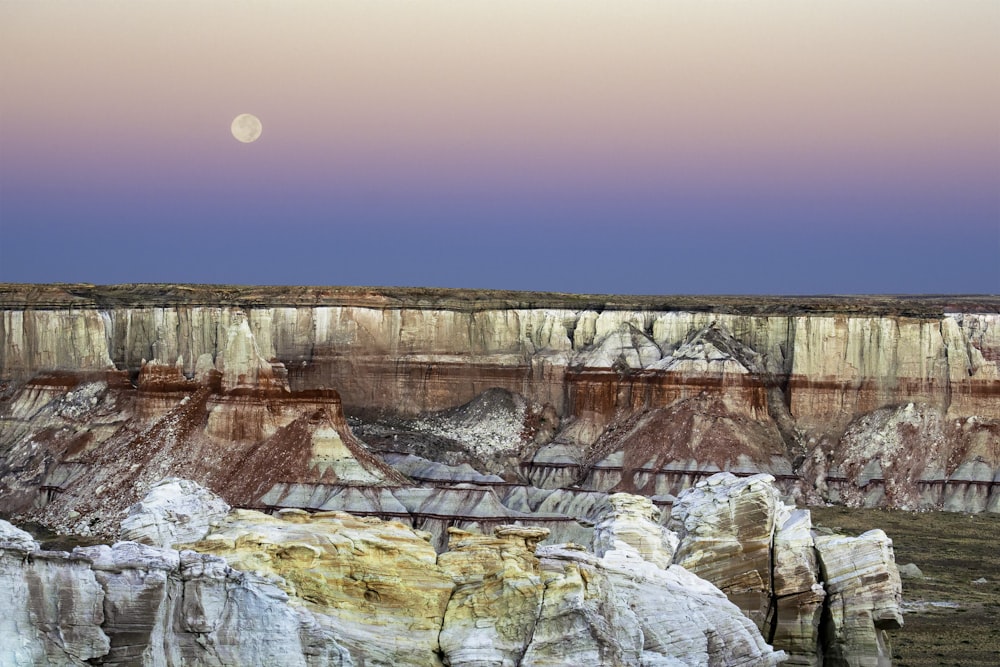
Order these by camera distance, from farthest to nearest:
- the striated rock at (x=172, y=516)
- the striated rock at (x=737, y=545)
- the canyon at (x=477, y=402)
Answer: the canyon at (x=477, y=402), the striated rock at (x=737, y=545), the striated rock at (x=172, y=516)

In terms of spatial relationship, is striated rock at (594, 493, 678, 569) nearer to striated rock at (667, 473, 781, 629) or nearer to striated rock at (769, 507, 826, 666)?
striated rock at (667, 473, 781, 629)

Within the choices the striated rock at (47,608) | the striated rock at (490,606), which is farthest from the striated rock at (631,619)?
the striated rock at (47,608)

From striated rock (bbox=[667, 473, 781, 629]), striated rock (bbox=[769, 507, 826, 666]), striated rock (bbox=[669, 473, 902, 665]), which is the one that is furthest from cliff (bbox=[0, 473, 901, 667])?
striated rock (bbox=[769, 507, 826, 666])

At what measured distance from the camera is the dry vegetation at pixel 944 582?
39969mm

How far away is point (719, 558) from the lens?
93.6 feet

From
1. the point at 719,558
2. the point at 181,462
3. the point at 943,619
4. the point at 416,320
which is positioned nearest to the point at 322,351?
the point at 416,320

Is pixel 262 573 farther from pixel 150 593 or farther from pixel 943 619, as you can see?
pixel 943 619

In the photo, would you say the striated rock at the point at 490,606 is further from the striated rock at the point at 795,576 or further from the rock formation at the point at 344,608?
the striated rock at the point at 795,576

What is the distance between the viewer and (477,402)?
85188 mm

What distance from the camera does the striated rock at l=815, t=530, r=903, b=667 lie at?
Answer: 92.9ft

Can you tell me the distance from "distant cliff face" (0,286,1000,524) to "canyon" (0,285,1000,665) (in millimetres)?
134

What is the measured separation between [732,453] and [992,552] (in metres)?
17.4

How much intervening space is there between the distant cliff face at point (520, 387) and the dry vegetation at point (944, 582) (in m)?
5.04

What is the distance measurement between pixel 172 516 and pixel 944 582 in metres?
33.4
